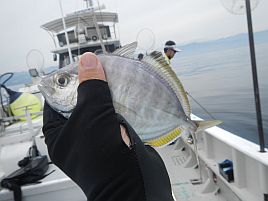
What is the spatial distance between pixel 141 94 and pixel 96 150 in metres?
0.27

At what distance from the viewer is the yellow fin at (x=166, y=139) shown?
0.93m

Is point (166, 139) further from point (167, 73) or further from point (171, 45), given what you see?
point (171, 45)

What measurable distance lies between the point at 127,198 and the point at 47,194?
9.26 feet

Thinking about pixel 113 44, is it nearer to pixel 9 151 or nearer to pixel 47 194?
pixel 9 151

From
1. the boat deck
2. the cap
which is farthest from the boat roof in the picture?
the boat deck

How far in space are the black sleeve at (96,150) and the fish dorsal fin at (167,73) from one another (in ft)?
0.82

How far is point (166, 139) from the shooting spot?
94 centimetres

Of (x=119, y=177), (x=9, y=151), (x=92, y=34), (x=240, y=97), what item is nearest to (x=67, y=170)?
(x=119, y=177)

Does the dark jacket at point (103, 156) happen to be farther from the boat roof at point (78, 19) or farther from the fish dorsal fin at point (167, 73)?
the boat roof at point (78, 19)

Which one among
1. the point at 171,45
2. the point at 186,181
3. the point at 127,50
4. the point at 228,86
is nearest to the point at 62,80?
the point at 127,50

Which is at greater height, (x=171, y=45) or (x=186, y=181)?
(x=171, y=45)

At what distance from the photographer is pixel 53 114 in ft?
2.93

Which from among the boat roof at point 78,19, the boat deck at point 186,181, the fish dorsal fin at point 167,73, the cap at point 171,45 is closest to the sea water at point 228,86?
the cap at point 171,45

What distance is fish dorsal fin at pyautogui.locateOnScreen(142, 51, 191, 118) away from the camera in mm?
950
